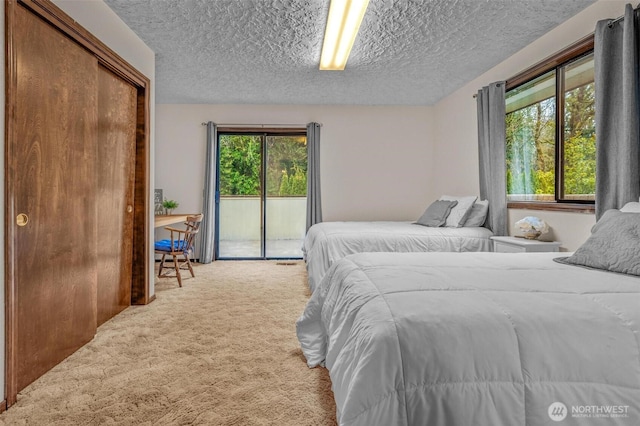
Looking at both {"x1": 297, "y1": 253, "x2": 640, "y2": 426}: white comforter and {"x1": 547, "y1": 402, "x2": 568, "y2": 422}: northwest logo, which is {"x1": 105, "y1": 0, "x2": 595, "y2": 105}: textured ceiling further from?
{"x1": 547, "y1": 402, "x2": 568, "y2": 422}: northwest logo

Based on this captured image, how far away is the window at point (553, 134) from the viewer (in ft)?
9.56

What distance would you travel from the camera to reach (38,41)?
6.45ft

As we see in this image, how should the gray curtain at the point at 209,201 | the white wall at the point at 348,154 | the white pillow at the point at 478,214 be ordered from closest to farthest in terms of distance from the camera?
the white pillow at the point at 478,214, the gray curtain at the point at 209,201, the white wall at the point at 348,154

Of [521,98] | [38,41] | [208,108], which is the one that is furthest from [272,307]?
[208,108]

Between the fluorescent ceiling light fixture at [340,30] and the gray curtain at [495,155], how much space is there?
5.29 feet

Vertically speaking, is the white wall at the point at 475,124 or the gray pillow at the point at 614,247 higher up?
the white wall at the point at 475,124

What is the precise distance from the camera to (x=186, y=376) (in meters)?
2.02

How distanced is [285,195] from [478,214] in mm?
2983

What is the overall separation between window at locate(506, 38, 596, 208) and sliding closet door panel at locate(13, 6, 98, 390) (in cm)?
366

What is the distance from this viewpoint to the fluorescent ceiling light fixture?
259 cm

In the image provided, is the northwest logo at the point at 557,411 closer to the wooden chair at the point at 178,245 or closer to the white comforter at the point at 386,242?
the white comforter at the point at 386,242

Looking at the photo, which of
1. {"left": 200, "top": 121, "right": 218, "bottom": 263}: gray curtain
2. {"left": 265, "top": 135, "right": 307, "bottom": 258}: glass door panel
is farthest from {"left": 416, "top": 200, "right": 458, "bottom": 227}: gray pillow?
{"left": 200, "top": 121, "right": 218, "bottom": 263}: gray curtain

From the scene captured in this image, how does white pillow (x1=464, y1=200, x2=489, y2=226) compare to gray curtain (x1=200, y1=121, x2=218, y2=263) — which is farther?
gray curtain (x1=200, y1=121, x2=218, y2=263)

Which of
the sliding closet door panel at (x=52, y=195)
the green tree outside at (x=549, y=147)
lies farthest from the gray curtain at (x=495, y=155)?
the sliding closet door panel at (x=52, y=195)
